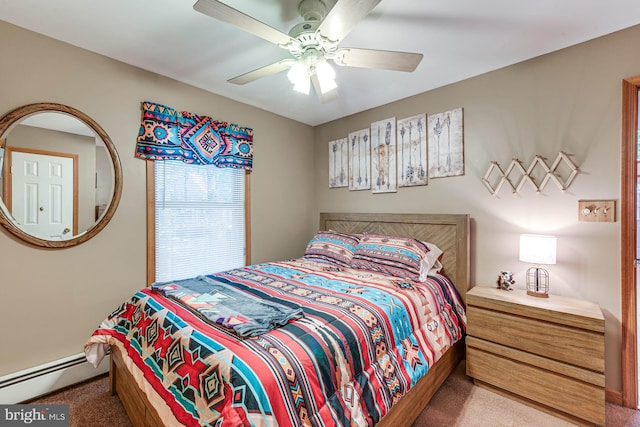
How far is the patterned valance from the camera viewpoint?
2.50m

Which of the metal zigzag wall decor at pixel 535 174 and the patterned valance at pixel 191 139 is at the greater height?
the patterned valance at pixel 191 139

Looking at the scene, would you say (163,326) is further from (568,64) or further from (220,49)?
(568,64)

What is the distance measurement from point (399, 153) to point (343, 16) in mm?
1933

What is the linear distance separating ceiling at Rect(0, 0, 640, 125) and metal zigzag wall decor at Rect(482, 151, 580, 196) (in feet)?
2.81

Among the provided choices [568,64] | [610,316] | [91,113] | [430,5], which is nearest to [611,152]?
[568,64]

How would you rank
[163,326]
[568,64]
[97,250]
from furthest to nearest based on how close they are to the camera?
[97,250] < [568,64] < [163,326]

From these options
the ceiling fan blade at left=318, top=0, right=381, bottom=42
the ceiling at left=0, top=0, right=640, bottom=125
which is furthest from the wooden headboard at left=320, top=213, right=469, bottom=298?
the ceiling fan blade at left=318, top=0, right=381, bottom=42

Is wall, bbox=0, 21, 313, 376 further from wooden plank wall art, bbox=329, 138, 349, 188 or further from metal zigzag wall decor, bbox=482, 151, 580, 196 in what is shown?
metal zigzag wall decor, bbox=482, 151, 580, 196

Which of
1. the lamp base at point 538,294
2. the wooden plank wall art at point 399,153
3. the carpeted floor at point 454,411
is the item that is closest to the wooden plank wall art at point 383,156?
the wooden plank wall art at point 399,153

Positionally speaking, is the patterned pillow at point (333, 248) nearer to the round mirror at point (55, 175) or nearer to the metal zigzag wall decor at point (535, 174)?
the metal zigzag wall decor at point (535, 174)

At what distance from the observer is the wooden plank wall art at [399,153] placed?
2.73 metres

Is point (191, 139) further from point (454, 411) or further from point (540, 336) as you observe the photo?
point (540, 336)

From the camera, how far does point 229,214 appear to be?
3.13 metres

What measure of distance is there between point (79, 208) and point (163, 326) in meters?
1.42
